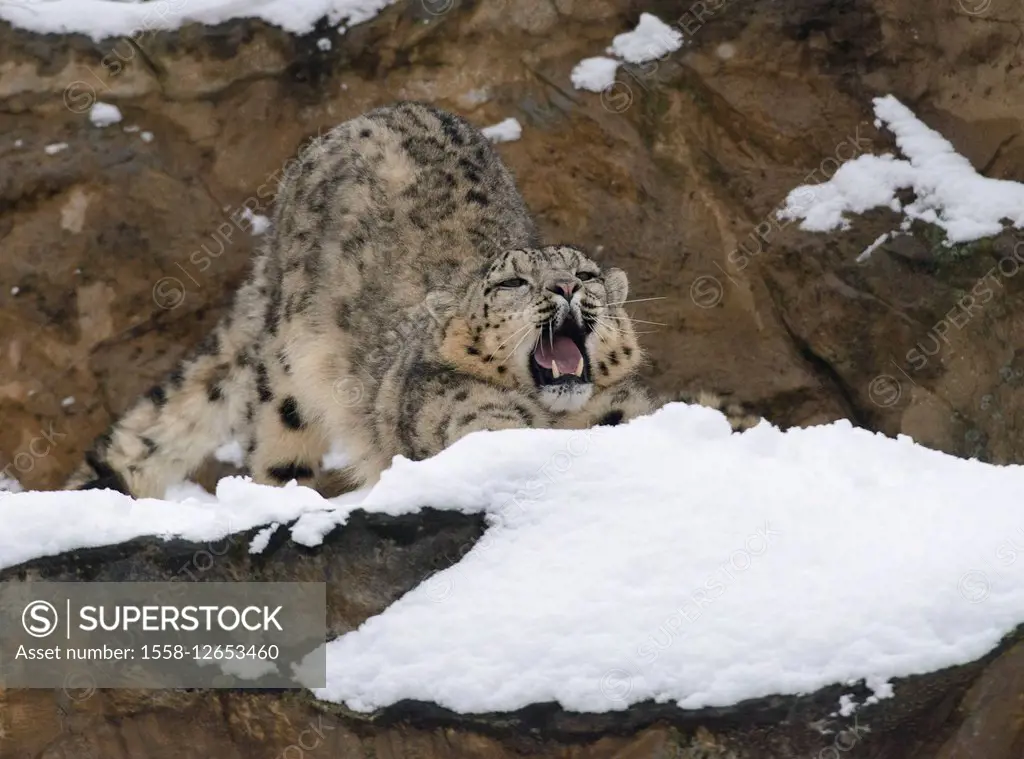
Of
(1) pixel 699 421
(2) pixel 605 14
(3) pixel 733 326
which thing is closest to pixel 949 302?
(3) pixel 733 326

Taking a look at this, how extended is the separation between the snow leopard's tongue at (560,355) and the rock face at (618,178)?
216cm

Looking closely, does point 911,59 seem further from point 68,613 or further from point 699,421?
point 68,613

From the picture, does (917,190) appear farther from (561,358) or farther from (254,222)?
(254,222)

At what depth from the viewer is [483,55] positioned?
8.77 m

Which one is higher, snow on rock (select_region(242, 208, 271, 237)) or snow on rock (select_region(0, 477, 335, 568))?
snow on rock (select_region(0, 477, 335, 568))

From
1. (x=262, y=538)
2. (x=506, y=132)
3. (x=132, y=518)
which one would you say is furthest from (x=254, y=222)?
(x=262, y=538)

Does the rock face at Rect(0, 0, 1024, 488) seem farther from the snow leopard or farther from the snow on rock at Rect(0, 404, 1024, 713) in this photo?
the snow on rock at Rect(0, 404, 1024, 713)

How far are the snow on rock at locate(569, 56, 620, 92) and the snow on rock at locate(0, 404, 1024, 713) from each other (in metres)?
3.84

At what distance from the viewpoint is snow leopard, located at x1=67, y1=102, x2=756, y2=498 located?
7.20 meters

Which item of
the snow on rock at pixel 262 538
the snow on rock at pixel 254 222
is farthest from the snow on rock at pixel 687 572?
the snow on rock at pixel 254 222

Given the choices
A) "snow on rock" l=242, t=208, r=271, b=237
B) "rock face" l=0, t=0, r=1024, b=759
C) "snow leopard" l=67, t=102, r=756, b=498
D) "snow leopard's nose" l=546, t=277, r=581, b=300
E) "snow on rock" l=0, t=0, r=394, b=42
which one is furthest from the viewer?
"snow on rock" l=242, t=208, r=271, b=237

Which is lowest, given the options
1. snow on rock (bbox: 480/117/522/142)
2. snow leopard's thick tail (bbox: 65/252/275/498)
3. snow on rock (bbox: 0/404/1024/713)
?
snow leopard's thick tail (bbox: 65/252/275/498)

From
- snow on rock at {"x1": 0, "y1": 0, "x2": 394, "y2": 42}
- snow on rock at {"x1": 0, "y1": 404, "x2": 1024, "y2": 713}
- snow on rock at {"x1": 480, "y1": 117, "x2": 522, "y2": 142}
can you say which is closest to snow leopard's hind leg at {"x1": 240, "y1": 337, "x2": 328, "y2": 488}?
snow on rock at {"x1": 480, "y1": 117, "x2": 522, "y2": 142}

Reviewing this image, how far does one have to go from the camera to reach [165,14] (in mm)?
8680
